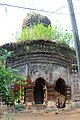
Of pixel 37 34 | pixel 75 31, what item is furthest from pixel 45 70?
pixel 75 31

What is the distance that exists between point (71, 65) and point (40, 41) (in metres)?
2.51

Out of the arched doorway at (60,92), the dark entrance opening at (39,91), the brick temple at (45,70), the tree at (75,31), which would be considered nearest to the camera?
the tree at (75,31)

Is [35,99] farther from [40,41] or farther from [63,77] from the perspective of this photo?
[40,41]

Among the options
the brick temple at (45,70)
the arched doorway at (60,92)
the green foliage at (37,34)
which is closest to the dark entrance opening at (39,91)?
the brick temple at (45,70)

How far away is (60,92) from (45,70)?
6.51 ft

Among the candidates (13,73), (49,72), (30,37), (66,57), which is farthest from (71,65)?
(13,73)

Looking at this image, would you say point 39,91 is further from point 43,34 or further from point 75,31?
point 75,31

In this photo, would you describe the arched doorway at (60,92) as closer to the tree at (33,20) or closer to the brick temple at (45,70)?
the brick temple at (45,70)

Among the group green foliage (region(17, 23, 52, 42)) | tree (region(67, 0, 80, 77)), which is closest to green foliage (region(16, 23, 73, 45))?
green foliage (region(17, 23, 52, 42))

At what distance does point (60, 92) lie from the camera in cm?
1684

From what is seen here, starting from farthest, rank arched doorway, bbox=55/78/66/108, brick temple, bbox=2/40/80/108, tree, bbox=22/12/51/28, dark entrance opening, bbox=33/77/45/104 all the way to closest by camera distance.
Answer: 1. tree, bbox=22/12/51/28
2. arched doorway, bbox=55/78/66/108
3. dark entrance opening, bbox=33/77/45/104
4. brick temple, bbox=2/40/80/108

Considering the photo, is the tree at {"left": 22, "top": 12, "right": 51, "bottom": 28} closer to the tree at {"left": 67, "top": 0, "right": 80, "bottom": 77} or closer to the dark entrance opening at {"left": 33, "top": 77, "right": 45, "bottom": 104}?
the dark entrance opening at {"left": 33, "top": 77, "right": 45, "bottom": 104}

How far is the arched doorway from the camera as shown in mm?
16484

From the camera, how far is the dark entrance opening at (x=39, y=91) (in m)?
15.9
